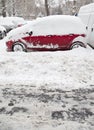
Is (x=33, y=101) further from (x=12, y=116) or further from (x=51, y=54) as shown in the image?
(x=51, y=54)

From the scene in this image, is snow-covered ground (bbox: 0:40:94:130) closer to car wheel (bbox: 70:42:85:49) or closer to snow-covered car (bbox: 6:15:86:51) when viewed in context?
car wheel (bbox: 70:42:85:49)

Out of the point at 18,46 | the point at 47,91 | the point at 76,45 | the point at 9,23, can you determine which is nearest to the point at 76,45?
the point at 76,45

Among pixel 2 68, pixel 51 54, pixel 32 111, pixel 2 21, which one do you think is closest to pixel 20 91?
pixel 32 111

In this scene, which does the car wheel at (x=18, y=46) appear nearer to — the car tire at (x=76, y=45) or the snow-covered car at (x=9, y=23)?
the car tire at (x=76, y=45)

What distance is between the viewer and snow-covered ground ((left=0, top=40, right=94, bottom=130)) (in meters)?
4.74

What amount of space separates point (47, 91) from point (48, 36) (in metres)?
5.66

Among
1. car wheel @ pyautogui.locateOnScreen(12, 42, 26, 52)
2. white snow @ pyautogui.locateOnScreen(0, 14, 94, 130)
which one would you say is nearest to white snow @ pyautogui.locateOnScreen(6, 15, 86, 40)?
car wheel @ pyautogui.locateOnScreen(12, 42, 26, 52)

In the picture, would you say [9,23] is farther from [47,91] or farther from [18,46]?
[47,91]

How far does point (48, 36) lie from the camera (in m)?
11.7

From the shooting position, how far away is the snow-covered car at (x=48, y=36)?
11.7 meters

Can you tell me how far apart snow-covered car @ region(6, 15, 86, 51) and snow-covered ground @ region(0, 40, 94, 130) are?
168 cm

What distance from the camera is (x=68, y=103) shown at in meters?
5.59

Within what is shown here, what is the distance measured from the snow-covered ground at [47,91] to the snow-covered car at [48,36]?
1679mm

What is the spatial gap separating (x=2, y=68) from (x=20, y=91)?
2088 millimetres
